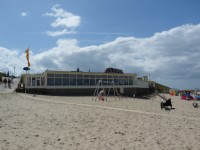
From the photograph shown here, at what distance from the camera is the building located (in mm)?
37156

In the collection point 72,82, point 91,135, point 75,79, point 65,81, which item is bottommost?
point 91,135

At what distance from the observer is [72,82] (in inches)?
1592

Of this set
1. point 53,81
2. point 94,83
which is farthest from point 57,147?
point 94,83

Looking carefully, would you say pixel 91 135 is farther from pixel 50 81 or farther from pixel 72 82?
pixel 72 82

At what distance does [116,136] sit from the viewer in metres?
9.59

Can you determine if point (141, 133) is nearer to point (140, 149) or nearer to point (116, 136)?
point (116, 136)

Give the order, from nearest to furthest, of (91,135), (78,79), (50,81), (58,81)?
1. (91,135)
2. (50,81)
3. (58,81)
4. (78,79)

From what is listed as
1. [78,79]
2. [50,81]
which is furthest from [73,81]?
[50,81]

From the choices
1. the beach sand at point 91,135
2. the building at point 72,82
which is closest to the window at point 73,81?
the building at point 72,82

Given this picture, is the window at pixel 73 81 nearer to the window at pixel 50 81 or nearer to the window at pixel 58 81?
the window at pixel 58 81

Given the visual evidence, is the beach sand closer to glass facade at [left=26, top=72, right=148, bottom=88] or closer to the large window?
glass facade at [left=26, top=72, right=148, bottom=88]

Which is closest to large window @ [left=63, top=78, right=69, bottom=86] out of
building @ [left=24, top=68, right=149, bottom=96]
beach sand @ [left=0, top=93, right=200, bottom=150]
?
building @ [left=24, top=68, right=149, bottom=96]

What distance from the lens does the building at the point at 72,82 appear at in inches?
1463

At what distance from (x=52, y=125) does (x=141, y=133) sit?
3.57 metres
